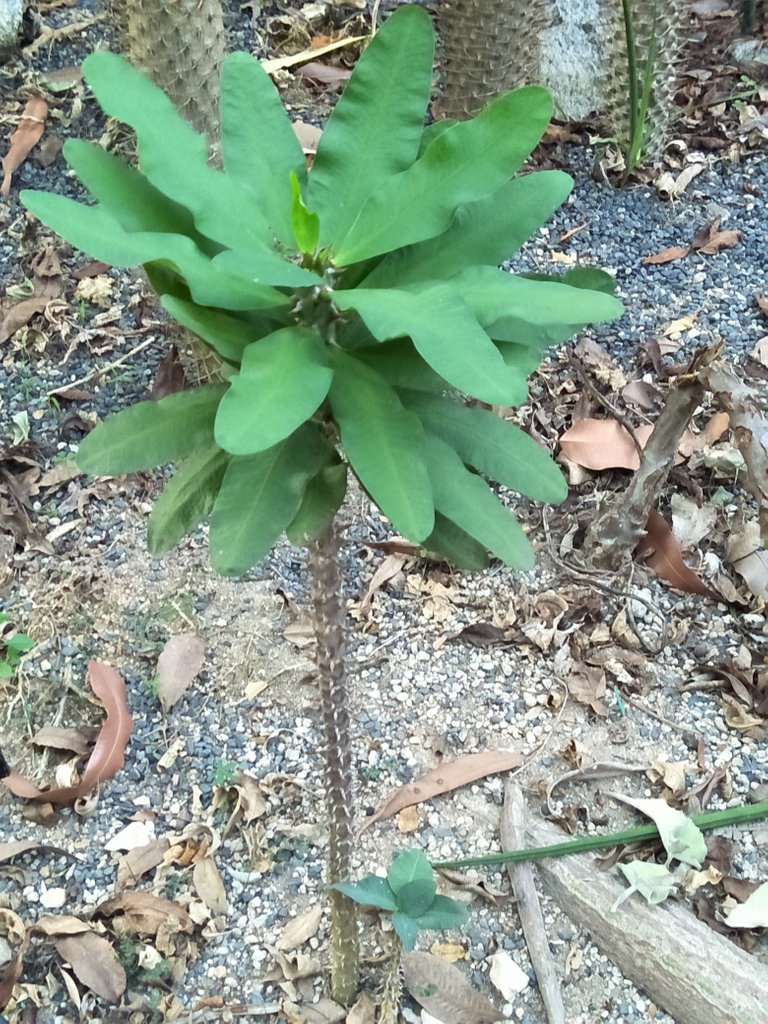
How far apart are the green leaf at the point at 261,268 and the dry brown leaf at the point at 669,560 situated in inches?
53.8

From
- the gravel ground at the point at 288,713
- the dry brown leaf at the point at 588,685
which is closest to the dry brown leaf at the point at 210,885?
the gravel ground at the point at 288,713

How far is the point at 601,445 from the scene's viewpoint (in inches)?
81.2

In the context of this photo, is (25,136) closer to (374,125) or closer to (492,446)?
(374,125)

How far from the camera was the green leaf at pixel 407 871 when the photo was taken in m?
1.17

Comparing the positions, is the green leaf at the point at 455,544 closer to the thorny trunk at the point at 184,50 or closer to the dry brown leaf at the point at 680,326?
the thorny trunk at the point at 184,50

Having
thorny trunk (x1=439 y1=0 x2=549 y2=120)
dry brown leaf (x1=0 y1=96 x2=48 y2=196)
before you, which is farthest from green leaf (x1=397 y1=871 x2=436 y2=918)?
dry brown leaf (x1=0 y1=96 x2=48 y2=196)

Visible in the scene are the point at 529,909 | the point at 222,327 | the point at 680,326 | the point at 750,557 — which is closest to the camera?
the point at 222,327

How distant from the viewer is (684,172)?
2820 mm

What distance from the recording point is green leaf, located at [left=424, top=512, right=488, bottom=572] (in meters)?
0.89

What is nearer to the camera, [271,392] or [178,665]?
[271,392]

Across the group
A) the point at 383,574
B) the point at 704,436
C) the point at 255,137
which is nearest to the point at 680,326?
the point at 704,436

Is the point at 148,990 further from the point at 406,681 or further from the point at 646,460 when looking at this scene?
the point at 646,460

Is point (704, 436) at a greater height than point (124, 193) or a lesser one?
lesser

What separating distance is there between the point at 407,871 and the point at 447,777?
43cm
